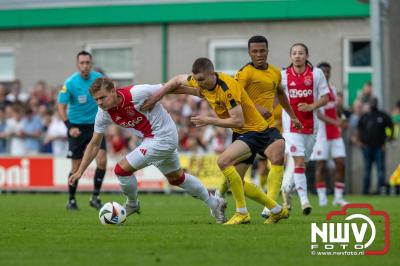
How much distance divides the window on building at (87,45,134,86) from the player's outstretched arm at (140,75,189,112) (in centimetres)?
1956

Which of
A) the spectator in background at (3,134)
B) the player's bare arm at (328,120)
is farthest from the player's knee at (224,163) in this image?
the spectator in background at (3,134)

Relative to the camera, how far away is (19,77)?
109 feet

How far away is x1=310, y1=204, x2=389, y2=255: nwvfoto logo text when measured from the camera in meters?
9.95

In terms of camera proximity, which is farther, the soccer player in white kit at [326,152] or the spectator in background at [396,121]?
the spectator in background at [396,121]

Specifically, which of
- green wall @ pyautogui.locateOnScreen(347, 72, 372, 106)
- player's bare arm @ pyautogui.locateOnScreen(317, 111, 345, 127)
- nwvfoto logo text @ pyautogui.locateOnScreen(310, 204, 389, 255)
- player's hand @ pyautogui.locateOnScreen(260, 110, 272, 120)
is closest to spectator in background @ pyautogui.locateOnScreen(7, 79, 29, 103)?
green wall @ pyautogui.locateOnScreen(347, 72, 372, 106)

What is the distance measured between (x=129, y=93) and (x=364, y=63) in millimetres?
18230

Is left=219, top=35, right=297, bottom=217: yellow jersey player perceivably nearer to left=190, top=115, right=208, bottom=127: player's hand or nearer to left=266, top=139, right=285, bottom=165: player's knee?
left=266, top=139, right=285, bottom=165: player's knee

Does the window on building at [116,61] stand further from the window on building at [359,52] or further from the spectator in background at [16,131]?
the window on building at [359,52]

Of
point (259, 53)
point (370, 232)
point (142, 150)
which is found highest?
point (259, 53)

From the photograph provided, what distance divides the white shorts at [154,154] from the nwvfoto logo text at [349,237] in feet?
6.45

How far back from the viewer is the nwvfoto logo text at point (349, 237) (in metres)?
9.95

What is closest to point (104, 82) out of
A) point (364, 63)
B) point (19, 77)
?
point (364, 63)

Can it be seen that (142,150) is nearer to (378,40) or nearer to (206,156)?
(206,156)

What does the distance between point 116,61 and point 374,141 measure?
10613 mm
